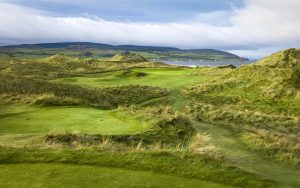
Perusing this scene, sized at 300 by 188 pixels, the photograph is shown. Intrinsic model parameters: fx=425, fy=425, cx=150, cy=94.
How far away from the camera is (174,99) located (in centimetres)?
4297

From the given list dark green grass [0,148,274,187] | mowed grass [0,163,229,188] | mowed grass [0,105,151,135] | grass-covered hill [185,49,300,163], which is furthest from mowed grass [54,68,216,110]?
mowed grass [0,163,229,188]

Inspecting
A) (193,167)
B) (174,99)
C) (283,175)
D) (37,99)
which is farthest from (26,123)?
(174,99)

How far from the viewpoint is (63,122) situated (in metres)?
22.1

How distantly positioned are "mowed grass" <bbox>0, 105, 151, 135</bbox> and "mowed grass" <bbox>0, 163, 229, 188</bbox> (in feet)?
20.9

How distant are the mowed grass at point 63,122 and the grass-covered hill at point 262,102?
7002mm

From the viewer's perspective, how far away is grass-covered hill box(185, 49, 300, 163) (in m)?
23.0

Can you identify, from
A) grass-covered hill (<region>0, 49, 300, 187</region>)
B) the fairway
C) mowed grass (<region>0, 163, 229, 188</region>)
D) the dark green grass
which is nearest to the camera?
mowed grass (<region>0, 163, 229, 188</region>)

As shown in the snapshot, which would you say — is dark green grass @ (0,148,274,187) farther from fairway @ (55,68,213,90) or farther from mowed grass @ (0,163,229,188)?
fairway @ (55,68,213,90)

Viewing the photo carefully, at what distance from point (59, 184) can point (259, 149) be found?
509 inches

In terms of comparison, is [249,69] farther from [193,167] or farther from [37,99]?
[193,167]

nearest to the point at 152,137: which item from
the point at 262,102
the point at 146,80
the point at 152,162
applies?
the point at 152,162

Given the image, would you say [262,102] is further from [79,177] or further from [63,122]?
[79,177]

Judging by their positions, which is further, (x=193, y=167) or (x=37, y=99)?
(x=37, y=99)

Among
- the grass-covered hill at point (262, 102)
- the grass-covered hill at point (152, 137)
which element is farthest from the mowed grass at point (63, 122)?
the grass-covered hill at point (262, 102)
